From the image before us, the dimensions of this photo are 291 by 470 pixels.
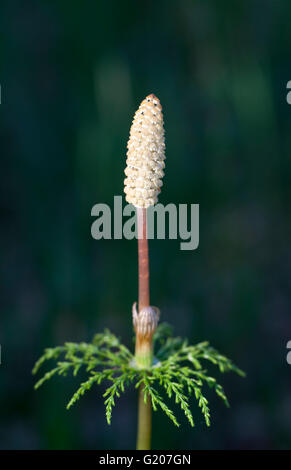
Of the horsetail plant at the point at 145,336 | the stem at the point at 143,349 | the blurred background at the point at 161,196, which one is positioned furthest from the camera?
the blurred background at the point at 161,196

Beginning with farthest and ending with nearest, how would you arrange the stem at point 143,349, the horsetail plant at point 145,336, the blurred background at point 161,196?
1. the blurred background at point 161,196
2. the stem at point 143,349
3. the horsetail plant at point 145,336

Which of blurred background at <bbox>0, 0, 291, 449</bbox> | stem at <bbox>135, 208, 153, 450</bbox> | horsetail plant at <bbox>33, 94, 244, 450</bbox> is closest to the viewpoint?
horsetail plant at <bbox>33, 94, 244, 450</bbox>

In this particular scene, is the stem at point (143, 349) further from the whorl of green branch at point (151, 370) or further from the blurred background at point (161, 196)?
the blurred background at point (161, 196)

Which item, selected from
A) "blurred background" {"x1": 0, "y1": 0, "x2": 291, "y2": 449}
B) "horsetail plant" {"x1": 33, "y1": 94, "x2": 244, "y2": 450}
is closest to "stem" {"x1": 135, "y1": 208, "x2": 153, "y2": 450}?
"horsetail plant" {"x1": 33, "y1": 94, "x2": 244, "y2": 450}

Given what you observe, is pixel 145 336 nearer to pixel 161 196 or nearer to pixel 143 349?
pixel 143 349

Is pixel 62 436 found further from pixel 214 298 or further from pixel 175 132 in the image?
pixel 175 132

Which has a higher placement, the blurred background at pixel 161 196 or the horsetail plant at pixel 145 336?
the blurred background at pixel 161 196

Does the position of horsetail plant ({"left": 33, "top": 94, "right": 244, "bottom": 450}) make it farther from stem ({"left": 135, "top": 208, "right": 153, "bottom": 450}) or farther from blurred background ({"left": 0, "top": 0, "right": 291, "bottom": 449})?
blurred background ({"left": 0, "top": 0, "right": 291, "bottom": 449})

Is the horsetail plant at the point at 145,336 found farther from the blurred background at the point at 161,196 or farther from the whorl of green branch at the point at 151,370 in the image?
the blurred background at the point at 161,196

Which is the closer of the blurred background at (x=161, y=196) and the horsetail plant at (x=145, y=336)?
the horsetail plant at (x=145, y=336)

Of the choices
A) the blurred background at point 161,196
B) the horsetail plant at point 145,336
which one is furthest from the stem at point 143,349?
the blurred background at point 161,196
